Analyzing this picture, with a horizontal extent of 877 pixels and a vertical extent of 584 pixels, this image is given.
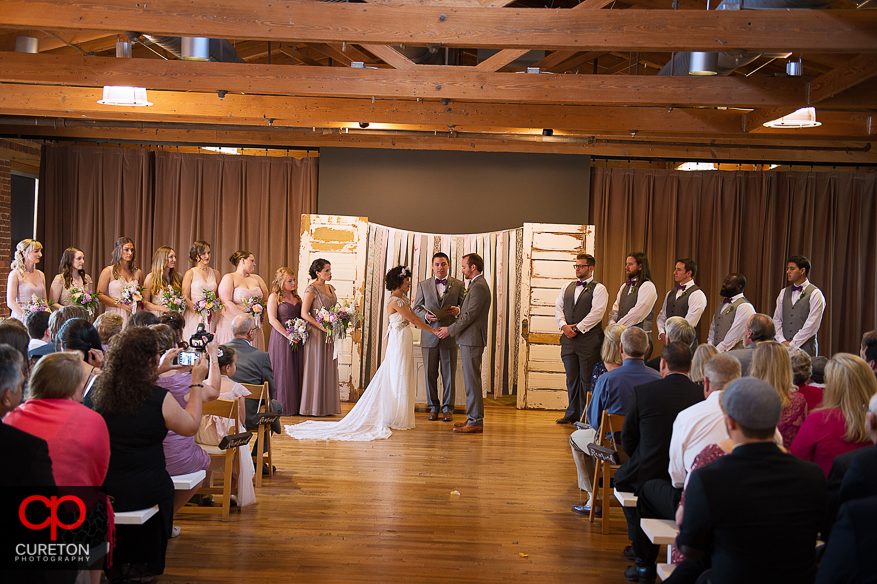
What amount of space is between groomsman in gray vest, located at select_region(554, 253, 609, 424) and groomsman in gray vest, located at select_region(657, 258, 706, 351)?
762 millimetres

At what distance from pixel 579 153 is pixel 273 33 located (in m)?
5.47

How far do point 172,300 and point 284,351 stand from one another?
1398mm

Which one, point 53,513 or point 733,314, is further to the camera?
point 733,314

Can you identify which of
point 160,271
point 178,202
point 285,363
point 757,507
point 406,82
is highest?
point 406,82

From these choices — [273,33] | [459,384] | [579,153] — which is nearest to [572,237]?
[579,153]

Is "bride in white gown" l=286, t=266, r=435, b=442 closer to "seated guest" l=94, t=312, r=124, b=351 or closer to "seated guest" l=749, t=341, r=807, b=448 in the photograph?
"seated guest" l=94, t=312, r=124, b=351

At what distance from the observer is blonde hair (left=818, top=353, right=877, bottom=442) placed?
2.93 m

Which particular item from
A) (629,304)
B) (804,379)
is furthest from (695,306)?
(804,379)

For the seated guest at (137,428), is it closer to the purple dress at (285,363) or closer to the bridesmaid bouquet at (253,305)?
the purple dress at (285,363)

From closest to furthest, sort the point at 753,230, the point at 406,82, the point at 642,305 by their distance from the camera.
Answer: the point at 406,82, the point at 642,305, the point at 753,230

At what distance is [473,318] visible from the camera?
7.19 meters

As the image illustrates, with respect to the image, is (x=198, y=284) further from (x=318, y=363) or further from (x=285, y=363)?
(x=318, y=363)

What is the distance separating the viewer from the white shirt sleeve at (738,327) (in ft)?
23.6

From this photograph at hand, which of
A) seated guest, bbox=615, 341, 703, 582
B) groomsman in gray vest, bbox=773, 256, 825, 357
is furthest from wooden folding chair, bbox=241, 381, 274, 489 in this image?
groomsman in gray vest, bbox=773, 256, 825, 357
